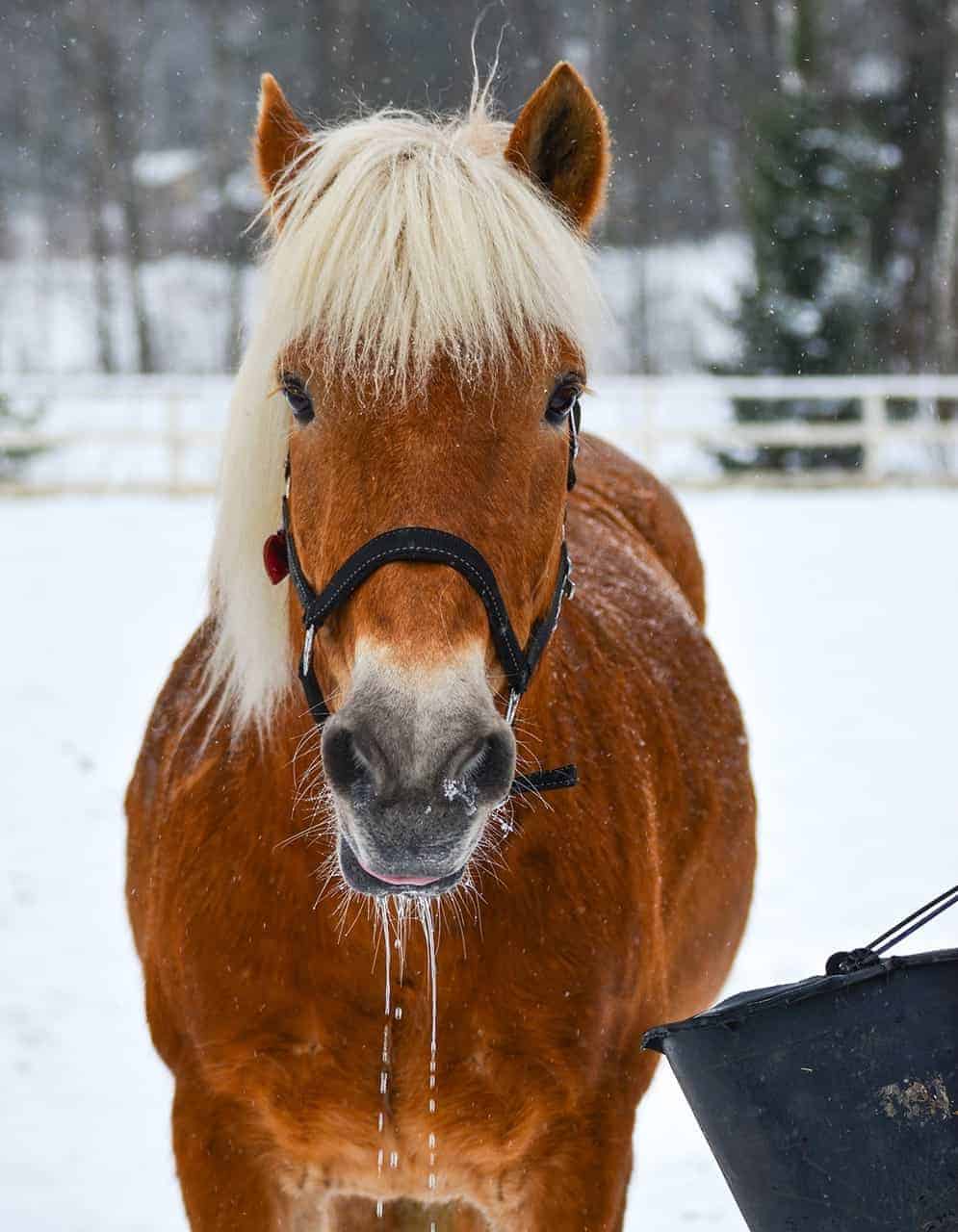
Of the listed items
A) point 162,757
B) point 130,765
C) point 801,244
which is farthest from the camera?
point 801,244

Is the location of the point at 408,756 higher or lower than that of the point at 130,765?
higher

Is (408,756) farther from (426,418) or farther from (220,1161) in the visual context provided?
(220,1161)

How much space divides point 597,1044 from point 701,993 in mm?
948

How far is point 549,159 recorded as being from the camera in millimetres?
2303

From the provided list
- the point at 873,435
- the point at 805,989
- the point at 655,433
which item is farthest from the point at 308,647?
the point at 873,435

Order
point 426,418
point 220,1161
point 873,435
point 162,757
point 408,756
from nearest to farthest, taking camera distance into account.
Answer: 1. point 408,756
2. point 426,418
3. point 220,1161
4. point 162,757
5. point 873,435

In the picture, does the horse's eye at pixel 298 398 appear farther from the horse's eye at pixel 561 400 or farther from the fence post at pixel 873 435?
the fence post at pixel 873 435

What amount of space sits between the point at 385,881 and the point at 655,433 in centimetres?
1561

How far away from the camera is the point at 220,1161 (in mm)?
2365

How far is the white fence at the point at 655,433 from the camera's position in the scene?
1714 cm

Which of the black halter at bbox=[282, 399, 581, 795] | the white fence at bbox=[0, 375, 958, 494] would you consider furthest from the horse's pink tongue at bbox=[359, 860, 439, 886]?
the white fence at bbox=[0, 375, 958, 494]

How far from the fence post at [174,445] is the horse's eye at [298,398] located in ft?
48.1

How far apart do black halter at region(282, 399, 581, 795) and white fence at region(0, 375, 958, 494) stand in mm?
13461

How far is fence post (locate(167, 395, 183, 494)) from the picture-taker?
16.7 m
